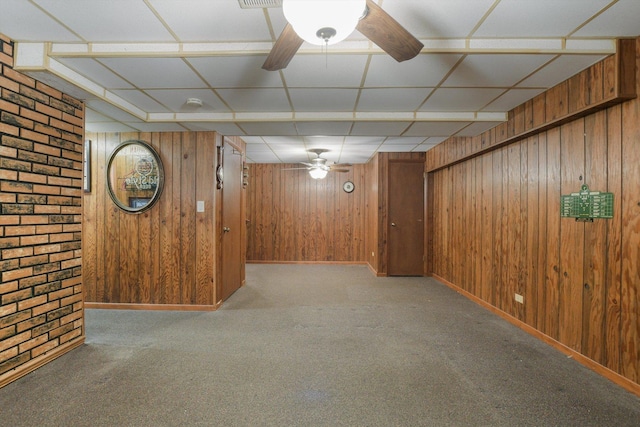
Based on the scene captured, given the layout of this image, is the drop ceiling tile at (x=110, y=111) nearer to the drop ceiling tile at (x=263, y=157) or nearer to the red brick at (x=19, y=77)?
the red brick at (x=19, y=77)

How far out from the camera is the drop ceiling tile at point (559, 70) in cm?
→ 212

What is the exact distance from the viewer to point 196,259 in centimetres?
383

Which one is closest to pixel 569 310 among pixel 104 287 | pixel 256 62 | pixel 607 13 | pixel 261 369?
pixel 607 13

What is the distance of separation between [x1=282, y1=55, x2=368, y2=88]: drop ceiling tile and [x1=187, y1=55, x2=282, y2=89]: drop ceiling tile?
0.16 m

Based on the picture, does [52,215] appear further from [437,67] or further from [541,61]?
[541,61]

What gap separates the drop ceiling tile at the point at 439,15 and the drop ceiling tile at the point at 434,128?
5.04 ft

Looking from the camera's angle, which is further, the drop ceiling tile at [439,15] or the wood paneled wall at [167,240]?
the wood paneled wall at [167,240]

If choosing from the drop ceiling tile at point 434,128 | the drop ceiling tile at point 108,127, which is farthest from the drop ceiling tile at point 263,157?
the drop ceiling tile at point 434,128

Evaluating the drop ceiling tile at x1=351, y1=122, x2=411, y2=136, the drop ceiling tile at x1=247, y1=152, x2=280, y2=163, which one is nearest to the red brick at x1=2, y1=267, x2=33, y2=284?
the drop ceiling tile at x1=351, y1=122, x2=411, y2=136

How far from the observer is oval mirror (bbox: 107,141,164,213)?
379cm

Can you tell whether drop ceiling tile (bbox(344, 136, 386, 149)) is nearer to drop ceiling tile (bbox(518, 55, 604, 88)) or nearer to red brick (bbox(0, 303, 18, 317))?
drop ceiling tile (bbox(518, 55, 604, 88))

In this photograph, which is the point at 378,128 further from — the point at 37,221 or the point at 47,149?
the point at 37,221

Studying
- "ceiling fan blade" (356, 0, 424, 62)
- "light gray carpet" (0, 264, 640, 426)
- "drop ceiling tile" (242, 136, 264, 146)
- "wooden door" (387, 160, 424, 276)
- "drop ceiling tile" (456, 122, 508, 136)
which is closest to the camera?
"ceiling fan blade" (356, 0, 424, 62)

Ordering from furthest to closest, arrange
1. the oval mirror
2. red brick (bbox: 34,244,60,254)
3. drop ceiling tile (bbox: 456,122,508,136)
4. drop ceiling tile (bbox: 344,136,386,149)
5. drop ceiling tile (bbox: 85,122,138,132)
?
drop ceiling tile (bbox: 344,136,386,149), the oval mirror, drop ceiling tile (bbox: 85,122,138,132), drop ceiling tile (bbox: 456,122,508,136), red brick (bbox: 34,244,60,254)
